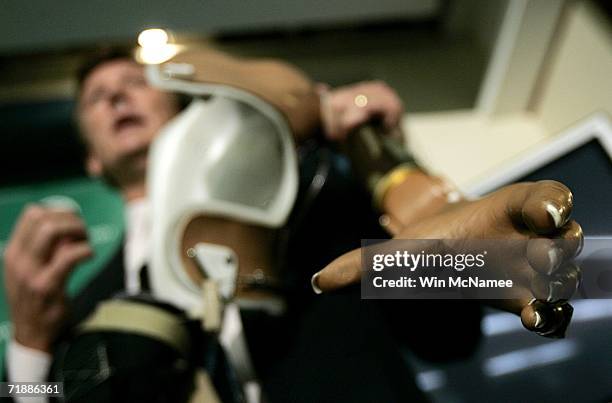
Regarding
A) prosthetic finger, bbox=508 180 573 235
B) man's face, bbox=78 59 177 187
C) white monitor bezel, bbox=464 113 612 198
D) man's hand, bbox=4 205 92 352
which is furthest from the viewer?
man's face, bbox=78 59 177 187

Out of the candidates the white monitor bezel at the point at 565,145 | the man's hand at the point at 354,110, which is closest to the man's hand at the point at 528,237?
the white monitor bezel at the point at 565,145

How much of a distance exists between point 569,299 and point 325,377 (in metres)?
Result: 0.25

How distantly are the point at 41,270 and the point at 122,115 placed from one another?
0.26m

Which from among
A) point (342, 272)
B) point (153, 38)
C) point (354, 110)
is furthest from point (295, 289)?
point (153, 38)

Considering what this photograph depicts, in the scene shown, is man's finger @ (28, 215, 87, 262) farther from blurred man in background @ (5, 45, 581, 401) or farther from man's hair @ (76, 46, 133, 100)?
man's hair @ (76, 46, 133, 100)

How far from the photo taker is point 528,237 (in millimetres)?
347

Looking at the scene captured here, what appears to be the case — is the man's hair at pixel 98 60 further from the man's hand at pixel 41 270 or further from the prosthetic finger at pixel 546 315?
the prosthetic finger at pixel 546 315

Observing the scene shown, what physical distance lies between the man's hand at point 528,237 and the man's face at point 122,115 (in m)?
0.51

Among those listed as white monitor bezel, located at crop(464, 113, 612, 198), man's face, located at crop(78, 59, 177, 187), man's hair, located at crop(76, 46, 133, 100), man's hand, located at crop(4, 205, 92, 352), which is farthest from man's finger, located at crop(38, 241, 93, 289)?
white monitor bezel, located at crop(464, 113, 612, 198)

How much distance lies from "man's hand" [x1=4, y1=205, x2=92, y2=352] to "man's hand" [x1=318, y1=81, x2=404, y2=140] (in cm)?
33

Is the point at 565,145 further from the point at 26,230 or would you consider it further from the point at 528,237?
the point at 26,230

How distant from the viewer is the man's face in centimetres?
82

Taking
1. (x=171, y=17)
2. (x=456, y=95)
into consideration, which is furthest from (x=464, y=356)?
(x=171, y=17)

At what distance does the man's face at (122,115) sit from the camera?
32.4 inches
